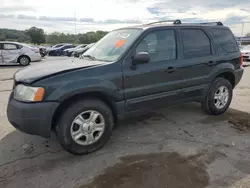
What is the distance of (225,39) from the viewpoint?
482 centimetres

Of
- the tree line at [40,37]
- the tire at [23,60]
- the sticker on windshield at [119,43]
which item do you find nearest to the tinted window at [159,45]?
the sticker on windshield at [119,43]

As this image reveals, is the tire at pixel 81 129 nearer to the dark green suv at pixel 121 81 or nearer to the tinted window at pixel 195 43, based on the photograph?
the dark green suv at pixel 121 81

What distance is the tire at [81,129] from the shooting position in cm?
308

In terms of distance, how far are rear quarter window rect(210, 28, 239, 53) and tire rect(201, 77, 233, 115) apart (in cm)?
67

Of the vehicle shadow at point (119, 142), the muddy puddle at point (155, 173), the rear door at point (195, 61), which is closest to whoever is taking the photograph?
the muddy puddle at point (155, 173)

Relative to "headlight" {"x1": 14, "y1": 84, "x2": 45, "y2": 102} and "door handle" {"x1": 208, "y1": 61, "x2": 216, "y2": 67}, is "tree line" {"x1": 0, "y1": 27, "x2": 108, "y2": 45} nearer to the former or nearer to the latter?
"door handle" {"x1": 208, "y1": 61, "x2": 216, "y2": 67}

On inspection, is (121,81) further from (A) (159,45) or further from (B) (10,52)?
(B) (10,52)

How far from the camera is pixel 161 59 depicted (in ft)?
12.6

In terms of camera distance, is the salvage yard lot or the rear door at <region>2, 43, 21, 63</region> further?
the rear door at <region>2, 43, 21, 63</region>

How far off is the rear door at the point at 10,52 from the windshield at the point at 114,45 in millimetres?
11346

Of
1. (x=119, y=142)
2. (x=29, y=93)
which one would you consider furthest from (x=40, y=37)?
(x=29, y=93)

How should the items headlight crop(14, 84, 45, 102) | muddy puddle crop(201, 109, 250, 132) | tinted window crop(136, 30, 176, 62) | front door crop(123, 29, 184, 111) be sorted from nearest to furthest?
headlight crop(14, 84, 45, 102), front door crop(123, 29, 184, 111), tinted window crop(136, 30, 176, 62), muddy puddle crop(201, 109, 250, 132)

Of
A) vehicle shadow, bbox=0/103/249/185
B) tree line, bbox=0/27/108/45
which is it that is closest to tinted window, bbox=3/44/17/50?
vehicle shadow, bbox=0/103/249/185

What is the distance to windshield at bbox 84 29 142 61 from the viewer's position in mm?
3615
